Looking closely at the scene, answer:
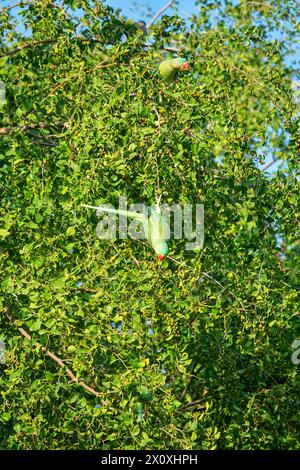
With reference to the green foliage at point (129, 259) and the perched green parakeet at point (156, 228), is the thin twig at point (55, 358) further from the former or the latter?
the perched green parakeet at point (156, 228)

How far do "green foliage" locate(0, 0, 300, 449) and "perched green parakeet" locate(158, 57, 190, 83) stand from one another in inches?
2.6

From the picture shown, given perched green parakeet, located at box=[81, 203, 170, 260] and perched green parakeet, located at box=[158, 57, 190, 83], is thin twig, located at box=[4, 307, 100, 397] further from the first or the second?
perched green parakeet, located at box=[158, 57, 190, 83]

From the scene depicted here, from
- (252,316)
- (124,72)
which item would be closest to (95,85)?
(124,72)

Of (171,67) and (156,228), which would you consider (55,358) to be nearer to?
(156,228)

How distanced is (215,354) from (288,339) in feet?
1.44

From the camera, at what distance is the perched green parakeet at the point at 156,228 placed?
441 centimetres

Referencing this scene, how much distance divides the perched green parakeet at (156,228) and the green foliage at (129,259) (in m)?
0.15

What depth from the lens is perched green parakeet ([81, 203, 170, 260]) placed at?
441cm

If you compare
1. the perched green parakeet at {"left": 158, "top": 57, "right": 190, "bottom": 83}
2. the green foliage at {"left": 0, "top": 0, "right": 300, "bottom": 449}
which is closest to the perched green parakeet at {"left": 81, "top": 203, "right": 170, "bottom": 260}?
the green foliage at {"left": 0, "top": 0, "right": 300, "bottom": 449}

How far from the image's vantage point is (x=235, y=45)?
6223 millimetres

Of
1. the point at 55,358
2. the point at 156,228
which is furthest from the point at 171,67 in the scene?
the point at 55,358

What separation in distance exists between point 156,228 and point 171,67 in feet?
3.54

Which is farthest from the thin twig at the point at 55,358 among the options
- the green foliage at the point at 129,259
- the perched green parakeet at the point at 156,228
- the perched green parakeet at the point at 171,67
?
the perched green parakeet at the point at 171,67

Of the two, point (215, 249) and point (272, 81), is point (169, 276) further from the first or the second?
point (272, 81)
